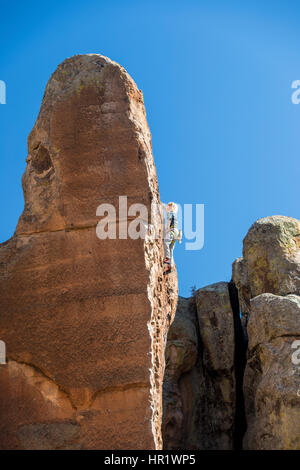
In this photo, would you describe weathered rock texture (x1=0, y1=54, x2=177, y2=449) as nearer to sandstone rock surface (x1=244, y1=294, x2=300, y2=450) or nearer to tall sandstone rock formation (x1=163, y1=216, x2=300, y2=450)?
sandstone rock surface (x1=244, y1=294, x2=300, y2=450)

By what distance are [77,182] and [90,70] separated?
1.34 m

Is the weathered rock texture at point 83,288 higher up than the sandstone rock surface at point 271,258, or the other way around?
the sandstone rock surface at point 271,258

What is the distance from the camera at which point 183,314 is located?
12.7m

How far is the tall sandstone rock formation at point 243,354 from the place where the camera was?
9.43 metres

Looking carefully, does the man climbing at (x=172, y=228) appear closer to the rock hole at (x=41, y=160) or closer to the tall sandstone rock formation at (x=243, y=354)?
the tall sandstone rock formation at (x=243, y=354)

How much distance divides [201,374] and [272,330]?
8.85ft

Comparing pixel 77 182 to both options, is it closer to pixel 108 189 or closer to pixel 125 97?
pixel 108 189

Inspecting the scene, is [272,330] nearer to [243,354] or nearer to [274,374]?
[274,374]

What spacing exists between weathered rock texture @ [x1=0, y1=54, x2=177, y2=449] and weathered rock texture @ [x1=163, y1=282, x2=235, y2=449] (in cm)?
555

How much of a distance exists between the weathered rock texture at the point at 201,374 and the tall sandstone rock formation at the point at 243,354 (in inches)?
0.7

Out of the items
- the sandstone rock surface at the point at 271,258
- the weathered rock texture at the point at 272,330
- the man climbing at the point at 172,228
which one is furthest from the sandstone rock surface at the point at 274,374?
the man climbing at the point at 172,228

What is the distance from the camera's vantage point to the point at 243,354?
482 inches

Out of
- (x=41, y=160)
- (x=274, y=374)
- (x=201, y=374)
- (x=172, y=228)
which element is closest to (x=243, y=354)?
(x=201, y=374)

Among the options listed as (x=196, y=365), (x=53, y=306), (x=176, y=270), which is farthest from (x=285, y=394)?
(x=53, y=306)
